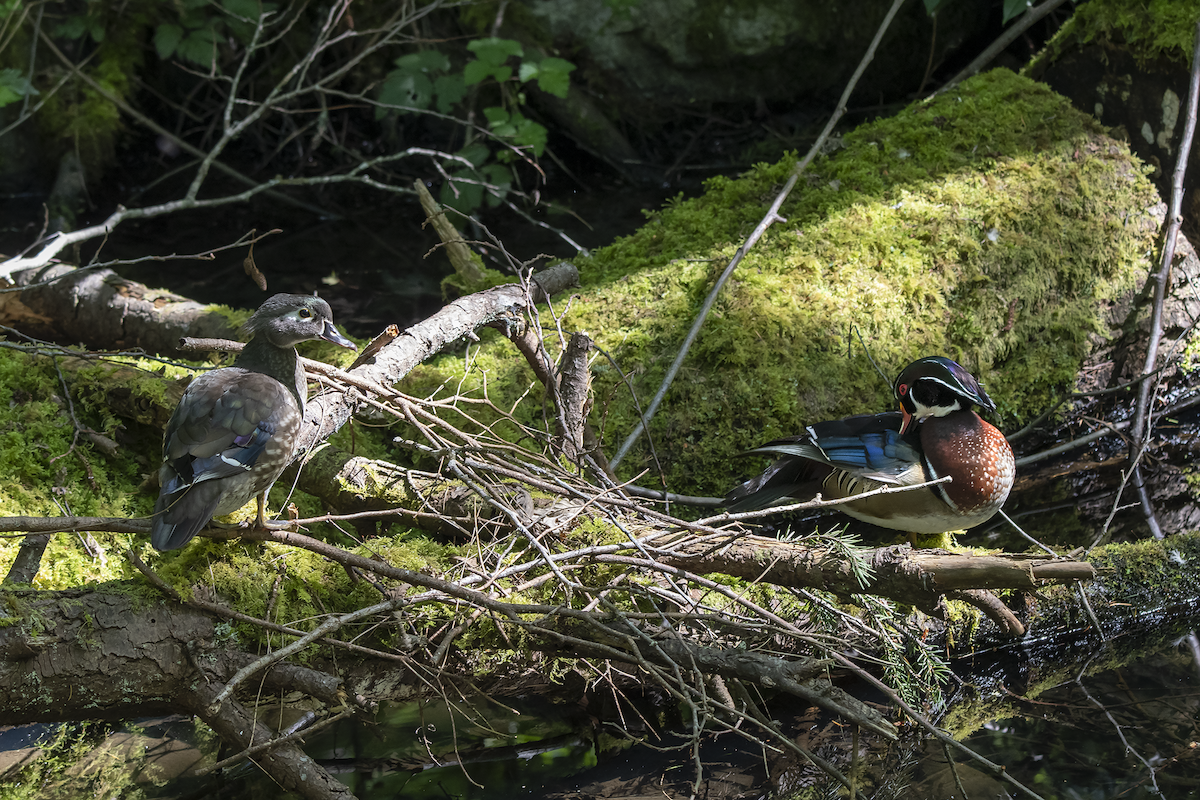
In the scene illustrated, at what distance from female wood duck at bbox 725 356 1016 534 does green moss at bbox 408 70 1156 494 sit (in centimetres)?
73

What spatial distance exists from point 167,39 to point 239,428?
4.90 meters

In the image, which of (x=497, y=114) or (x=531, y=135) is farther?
(x=497, y=114)

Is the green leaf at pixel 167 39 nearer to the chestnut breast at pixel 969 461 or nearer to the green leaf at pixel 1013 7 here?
the green leaf at pixel 1013 7

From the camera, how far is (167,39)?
6.02 meters

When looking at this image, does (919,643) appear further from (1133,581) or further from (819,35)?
(819,35)

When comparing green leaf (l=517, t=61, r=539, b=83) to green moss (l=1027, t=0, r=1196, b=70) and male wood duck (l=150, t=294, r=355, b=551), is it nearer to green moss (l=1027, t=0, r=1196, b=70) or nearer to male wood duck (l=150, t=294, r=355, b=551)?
green moss (l=1027, t=0, r=1196, b=70)

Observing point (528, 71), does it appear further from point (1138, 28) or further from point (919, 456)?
point (919, 456)

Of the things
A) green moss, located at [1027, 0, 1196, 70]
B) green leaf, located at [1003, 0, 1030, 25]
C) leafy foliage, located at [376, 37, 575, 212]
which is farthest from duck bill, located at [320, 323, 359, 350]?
green moss, located at [1027, 0, 1196, 70]

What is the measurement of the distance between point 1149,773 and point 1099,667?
0.52m

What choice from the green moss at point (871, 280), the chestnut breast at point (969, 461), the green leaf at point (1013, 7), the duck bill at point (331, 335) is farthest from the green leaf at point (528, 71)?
the chestnut breast at point (969, 461)

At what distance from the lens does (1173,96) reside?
479 centimetres

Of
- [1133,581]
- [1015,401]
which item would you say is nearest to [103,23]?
[1015,401]

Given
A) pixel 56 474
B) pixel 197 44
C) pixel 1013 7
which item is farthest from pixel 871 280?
pixel 197 44

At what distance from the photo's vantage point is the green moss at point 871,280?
389cm
